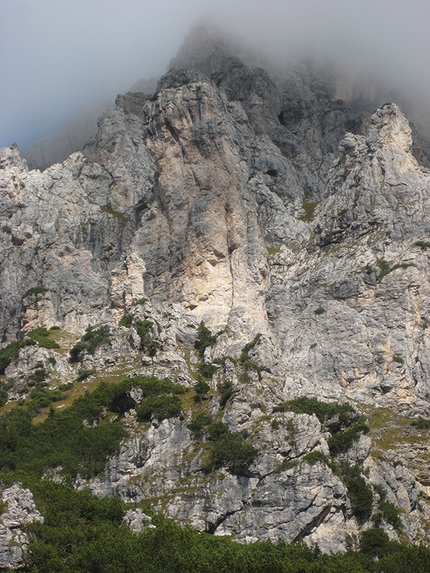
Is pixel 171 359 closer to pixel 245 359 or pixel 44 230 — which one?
pixel 245 359

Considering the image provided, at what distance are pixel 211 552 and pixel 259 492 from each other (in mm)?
14494

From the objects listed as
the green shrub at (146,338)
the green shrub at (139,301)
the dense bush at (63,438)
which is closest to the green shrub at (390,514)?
the dense bush at (63,438)

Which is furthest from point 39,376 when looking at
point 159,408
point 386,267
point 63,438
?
point 386,267

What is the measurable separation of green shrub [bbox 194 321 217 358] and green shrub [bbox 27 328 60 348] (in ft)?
55.0

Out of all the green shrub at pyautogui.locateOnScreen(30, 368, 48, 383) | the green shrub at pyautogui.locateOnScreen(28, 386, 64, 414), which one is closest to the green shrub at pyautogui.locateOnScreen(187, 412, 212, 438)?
the green shrub at pyautogui.locateOnScreen(28, 386, 64, 414)

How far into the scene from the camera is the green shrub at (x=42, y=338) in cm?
8456

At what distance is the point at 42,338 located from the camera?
86.1 metres

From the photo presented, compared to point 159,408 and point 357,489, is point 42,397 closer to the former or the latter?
point 159,408

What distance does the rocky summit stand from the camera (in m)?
59.1

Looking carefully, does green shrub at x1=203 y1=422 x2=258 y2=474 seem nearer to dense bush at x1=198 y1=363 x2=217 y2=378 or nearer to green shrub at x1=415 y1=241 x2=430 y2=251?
dense bush at x1=198 y1=363 x2=217 y2=378

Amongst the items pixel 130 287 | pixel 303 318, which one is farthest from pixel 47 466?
pixel 303 318

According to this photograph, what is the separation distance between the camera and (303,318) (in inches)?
3654

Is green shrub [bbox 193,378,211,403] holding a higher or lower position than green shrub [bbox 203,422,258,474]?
higher

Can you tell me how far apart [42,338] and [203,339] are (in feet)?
63.3
